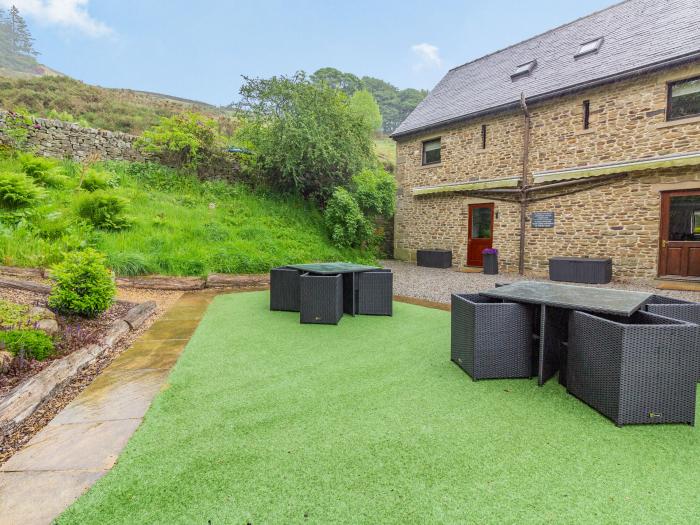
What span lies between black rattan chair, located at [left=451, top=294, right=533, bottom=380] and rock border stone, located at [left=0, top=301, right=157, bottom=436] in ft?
10.5

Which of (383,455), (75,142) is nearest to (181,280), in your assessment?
(383,455)

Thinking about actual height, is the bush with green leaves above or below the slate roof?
below

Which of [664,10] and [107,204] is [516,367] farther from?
[664,10]

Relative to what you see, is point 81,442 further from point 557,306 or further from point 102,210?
point 102,210

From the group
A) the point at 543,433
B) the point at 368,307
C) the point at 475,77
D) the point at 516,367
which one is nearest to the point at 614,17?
the point at 475,77

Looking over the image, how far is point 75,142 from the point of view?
11.2 metres

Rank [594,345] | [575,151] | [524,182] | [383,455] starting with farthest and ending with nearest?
[524,182] < [575,151] < [594,345] < [383,455]

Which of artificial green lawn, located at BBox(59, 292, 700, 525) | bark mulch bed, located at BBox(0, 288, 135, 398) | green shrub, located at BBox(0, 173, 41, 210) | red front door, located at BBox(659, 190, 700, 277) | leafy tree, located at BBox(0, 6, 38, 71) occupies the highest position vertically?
leafy tree, located at BBox(0, 6, 38, 71)

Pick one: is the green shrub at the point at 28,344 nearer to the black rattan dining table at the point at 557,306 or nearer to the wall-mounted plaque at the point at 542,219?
the black rattan dining table at the point at 557,306

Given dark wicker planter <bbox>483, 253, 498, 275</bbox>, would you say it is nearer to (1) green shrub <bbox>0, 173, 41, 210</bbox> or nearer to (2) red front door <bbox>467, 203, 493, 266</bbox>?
(2) red front door <bbox>467, 203, 493, 266</bbox>

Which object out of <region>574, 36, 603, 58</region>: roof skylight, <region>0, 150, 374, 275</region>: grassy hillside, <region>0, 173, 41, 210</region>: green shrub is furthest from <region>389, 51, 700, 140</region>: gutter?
<region>0, 173, 41, 210</region>: green shrub

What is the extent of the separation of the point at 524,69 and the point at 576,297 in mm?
11076

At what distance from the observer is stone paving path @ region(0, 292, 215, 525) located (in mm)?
1665

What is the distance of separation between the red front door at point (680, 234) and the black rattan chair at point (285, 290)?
8.50m
